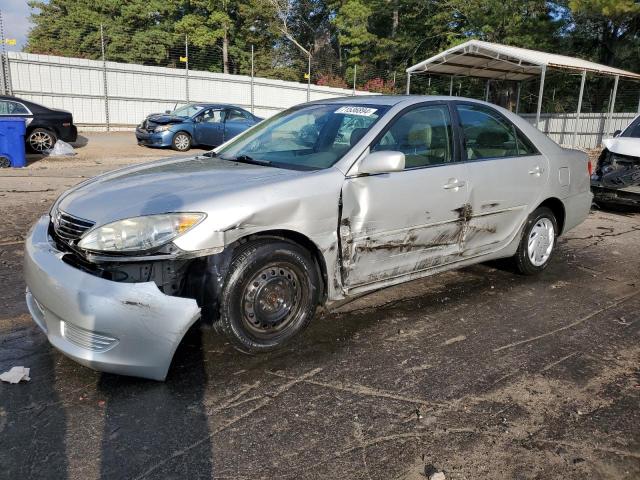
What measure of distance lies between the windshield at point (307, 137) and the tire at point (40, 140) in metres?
11.6

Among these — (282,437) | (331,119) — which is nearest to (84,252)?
(282,437)

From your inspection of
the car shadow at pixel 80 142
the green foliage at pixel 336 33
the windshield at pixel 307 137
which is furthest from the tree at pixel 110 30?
the windshield at pixel 307 137

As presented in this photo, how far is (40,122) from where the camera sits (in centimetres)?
1388

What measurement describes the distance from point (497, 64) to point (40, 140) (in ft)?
45.7

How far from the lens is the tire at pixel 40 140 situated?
13.9 m

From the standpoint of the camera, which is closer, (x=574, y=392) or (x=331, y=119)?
(x=574, y=392)

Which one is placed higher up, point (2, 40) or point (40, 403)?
point (2, 40)

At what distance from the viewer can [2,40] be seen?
19297 mm

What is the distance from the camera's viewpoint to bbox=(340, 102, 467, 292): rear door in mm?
3559

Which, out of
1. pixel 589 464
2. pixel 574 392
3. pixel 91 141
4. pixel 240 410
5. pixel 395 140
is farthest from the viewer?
pixel 91 141

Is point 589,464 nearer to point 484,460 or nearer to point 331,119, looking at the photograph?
point 484,460

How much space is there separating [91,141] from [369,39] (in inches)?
951

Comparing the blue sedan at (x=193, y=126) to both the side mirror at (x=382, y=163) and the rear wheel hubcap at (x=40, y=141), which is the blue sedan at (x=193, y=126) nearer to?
the rear wheel hubcap at (x=40, y=141)

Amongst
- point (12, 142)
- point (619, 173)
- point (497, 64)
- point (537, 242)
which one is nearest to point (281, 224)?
point (537, 242)
